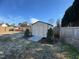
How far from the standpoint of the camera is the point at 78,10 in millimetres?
15016

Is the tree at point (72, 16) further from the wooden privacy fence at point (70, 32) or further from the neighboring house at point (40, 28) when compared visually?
the wooden privacy fence at point (70, 32)

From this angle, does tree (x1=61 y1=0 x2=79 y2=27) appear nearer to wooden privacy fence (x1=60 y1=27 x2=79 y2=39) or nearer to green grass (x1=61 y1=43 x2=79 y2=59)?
wooden privacy fence (x1=60 y1=27 x2=79 y2=39)

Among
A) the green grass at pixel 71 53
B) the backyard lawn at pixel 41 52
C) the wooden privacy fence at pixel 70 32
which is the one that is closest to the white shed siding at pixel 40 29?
the wooden privacy fence at pixel 70 32

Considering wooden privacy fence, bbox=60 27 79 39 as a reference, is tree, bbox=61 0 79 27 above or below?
above

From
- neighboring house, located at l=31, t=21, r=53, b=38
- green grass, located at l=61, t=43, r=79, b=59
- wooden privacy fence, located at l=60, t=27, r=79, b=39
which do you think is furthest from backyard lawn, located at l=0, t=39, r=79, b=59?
neighboring house, located at l=31, t=21, r=53, b=38

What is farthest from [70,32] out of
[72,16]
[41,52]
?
[72,16]

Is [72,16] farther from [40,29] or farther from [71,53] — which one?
[71,53]

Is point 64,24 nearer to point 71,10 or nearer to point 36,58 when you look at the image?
point 71,10

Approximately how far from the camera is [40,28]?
17.3 meters

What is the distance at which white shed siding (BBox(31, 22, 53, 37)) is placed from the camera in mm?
16656

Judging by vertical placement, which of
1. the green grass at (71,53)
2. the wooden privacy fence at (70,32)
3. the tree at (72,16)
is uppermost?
the tree at (72,16)

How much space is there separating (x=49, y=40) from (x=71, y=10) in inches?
201

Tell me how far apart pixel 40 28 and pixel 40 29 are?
0.14 meters

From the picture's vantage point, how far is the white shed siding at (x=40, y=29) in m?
16.7
